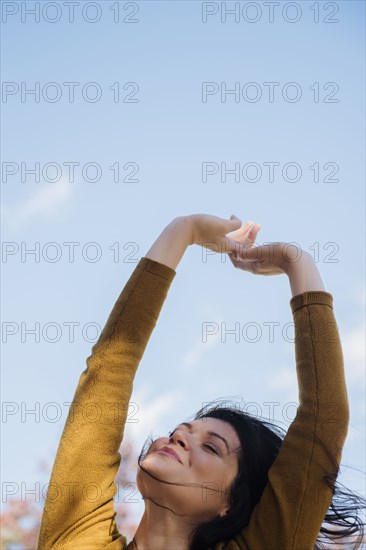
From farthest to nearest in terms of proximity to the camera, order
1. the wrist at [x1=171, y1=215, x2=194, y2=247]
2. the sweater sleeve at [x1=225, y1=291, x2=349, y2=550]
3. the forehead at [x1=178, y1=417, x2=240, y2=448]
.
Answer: the wrist at [x1=171, y1=215, x2=194, y2=247] → the forehead at [x1=178, y1=417, x2=240, y2=448] → the sweater sleeve at [x1=225, y1=291, x2=349, y2=550]

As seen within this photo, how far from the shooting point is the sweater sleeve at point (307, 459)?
1.64 metres

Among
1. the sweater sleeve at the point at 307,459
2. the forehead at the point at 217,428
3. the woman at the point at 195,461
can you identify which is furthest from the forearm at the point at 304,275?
the forehead at the point at 217,428

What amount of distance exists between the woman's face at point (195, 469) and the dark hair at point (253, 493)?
2 cm

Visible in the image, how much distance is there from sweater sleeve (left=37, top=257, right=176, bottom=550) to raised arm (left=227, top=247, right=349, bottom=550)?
0.32m

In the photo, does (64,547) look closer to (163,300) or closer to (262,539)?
(262,539)

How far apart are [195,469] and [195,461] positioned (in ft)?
0.06

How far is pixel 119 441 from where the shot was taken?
1.73 metres

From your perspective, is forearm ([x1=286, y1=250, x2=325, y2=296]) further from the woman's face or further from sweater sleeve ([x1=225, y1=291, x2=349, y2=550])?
the woman's face

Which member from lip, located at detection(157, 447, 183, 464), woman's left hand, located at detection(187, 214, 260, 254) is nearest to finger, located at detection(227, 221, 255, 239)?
woman's left hand, located at detection(187, 214, 260, 254)

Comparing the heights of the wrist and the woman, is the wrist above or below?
above

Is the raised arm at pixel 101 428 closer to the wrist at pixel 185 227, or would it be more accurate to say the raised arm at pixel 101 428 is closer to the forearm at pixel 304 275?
the wrist at pixel 185 227

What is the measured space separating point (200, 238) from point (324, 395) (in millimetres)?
516

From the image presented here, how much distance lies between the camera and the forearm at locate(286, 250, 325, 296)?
6.08 ft

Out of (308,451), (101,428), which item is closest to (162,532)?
(101,428)
